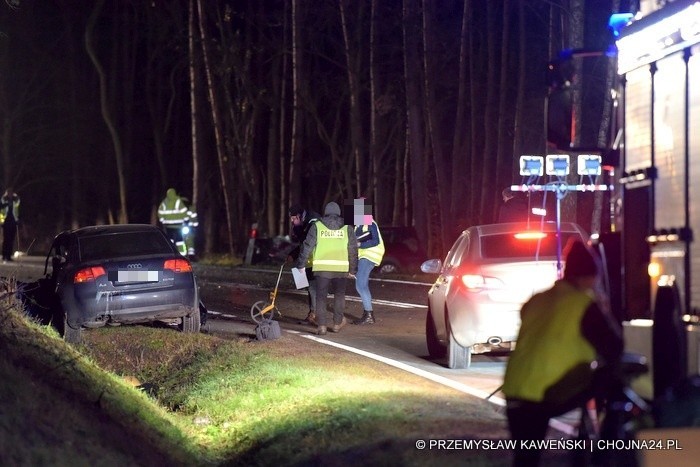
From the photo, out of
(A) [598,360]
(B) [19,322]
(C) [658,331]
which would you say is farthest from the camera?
(B) [19,322]

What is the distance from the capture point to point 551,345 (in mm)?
5742

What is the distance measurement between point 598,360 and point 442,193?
36.3 m

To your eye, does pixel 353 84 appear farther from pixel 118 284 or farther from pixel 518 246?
pixel 518 246

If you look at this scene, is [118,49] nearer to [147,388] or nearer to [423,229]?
[423,229]

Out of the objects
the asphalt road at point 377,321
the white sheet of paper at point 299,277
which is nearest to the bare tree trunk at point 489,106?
the asphalt road at point 377,321

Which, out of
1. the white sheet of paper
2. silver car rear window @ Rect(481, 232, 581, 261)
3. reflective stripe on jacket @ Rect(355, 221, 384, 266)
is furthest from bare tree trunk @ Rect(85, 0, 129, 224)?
silver car rear window @ Rect(481, 232, 581, 261)

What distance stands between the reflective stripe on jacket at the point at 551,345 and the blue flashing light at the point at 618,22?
9.84 feet

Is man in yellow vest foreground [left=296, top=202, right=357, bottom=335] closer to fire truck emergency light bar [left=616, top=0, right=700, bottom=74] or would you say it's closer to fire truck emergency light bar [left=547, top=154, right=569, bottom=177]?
fire truck emergency light bar [left=547, top=154, right=569, bottom=177]

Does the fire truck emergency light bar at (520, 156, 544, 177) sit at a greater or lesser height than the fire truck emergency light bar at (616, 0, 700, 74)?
lesser

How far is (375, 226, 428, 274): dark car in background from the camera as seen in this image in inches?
1248

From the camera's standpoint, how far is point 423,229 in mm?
36406

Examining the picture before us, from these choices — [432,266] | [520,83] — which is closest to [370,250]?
[432,266]

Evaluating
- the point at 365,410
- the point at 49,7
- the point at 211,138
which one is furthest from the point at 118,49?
the point at 365,410

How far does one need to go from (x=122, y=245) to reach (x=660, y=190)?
27.8ft
